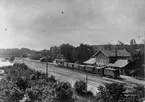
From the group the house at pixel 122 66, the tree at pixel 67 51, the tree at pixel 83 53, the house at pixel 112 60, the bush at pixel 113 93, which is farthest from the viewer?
the tree at pixel 67 51

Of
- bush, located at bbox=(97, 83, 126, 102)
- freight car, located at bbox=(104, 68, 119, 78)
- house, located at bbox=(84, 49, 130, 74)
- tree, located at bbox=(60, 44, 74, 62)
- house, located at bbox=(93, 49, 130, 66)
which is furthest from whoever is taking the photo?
tree, located at bbox=(60, 44, 74, 62)

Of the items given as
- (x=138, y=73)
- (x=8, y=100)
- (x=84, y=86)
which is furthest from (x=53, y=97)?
(x=138, y=73)

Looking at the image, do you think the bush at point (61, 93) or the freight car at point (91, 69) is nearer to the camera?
the bush at point (61, 93)

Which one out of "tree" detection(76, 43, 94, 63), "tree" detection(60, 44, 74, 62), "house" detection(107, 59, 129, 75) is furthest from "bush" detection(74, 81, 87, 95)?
"tree" detection(60, 44, 74, 62)

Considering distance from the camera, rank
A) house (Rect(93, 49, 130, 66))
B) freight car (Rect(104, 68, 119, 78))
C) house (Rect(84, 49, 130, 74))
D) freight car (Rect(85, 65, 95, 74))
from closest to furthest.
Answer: freight car (Rect(104, 68, 119, 78)), house (Rect(84, 49, 130, 74)), freight car (Rect(85, 65, 95, 74)), house (Rect(93, 49, 130, 66))

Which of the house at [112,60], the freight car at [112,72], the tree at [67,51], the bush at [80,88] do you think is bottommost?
the bush at [80,88]

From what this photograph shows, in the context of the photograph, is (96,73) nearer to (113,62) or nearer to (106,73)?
(106,73)

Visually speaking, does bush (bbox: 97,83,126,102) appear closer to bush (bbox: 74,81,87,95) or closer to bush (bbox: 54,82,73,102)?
bush (bbox: 54,82,73,102)

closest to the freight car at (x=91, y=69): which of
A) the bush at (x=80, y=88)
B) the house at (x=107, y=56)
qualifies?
the house at (x=107, y=56)

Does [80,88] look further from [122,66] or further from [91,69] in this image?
[122,66]

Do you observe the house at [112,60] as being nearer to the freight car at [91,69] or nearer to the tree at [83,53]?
the freight car at [91,69]

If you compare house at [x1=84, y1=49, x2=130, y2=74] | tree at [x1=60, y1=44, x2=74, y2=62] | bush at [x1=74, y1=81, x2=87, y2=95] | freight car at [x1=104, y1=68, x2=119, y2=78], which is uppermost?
tree at [x1=60, y1=44, x2=74, y2=62]
